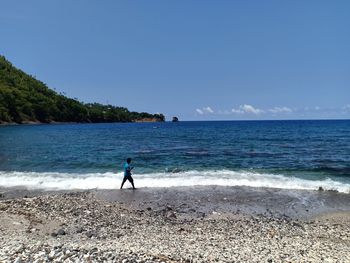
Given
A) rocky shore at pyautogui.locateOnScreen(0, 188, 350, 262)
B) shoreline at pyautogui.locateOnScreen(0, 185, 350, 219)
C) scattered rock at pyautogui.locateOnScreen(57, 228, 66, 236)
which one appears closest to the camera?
rocky shore at pyautogui.locateOnScreen(0, 188, 350, 262)

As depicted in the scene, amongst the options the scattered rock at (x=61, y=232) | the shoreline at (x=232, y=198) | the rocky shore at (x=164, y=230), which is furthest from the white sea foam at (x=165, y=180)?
the scattered rock at (x=61, y=232)

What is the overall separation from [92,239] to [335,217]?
1167 centimetres

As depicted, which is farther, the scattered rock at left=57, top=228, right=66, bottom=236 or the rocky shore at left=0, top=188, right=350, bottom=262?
the scattered rock at left=57, top=228, right=66, bottom=236

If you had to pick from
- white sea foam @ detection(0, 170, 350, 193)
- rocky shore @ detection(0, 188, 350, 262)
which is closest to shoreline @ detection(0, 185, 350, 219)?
rocky shore @ detection(0, 188, 350, 262)

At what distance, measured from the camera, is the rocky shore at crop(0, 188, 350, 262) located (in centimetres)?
1050

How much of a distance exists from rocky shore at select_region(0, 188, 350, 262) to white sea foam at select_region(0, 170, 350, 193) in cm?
283

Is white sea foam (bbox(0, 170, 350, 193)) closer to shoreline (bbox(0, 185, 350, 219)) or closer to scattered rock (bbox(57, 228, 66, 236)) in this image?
shoreline (bbox(0, 185, 350, 219))

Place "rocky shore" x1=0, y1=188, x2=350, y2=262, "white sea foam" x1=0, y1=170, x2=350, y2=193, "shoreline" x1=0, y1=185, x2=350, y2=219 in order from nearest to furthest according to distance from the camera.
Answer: "rocky shore" x1=0, y1=188, x2=350, y2=262
"shoreline" x1=0, y1=185, x2=350, y2=219
"white sea foam" x1=0, y1=170, x2=350, y2=193

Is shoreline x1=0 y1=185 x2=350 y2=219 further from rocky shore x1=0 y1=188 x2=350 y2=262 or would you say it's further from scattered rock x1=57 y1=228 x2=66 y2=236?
scattered rock x1=57 y1=228 x2=66 y2=236

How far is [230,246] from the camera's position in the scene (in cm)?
1202

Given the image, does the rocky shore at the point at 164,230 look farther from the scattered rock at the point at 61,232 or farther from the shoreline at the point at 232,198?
the shoreline at the point at 232,198

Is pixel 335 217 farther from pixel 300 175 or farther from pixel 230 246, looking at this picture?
pixel 300 175

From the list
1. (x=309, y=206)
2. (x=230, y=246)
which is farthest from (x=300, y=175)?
(x=230, y=246)

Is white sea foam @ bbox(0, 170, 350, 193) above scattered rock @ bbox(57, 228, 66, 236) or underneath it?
underneath
